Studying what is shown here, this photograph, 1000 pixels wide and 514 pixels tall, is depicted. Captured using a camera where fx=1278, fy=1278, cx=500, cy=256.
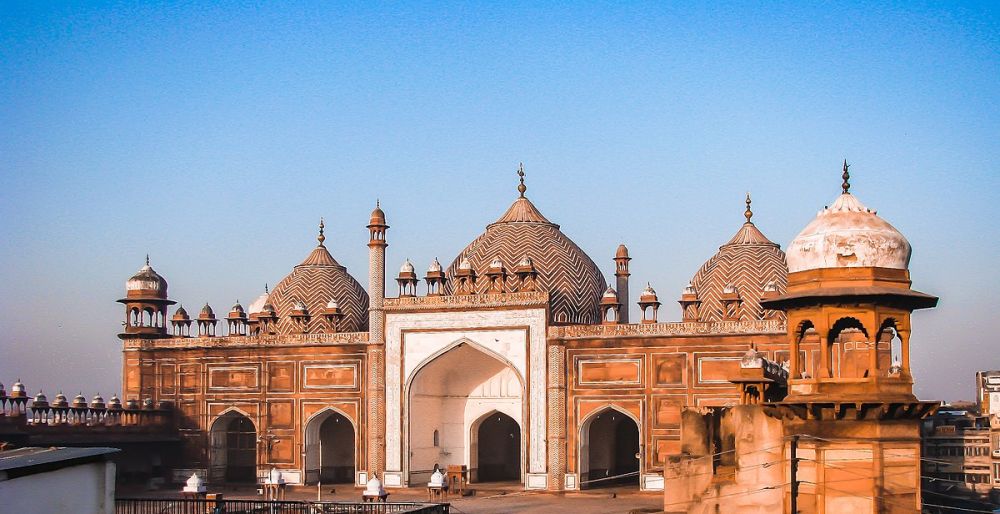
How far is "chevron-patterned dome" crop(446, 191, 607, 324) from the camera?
26484mm

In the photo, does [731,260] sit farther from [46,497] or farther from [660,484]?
[46,497]

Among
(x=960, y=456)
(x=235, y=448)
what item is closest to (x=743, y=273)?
(x=960, y=456)

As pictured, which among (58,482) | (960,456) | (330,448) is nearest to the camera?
(58,482)

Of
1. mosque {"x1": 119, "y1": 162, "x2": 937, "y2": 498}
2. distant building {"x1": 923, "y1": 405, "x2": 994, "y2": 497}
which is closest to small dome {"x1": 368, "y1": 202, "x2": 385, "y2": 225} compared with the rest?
mosque {"x1": 119, "y1": 162, "x2": 937, "y2": 498}

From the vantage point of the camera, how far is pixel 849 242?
11.6 m

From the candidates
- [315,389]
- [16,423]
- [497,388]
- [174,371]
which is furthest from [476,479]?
[16,423]

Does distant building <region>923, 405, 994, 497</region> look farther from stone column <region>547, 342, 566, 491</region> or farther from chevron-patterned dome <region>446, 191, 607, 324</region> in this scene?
chevron-patterned dome <region>446, 191, 607, 324</region>

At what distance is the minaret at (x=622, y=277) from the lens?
27812 mm

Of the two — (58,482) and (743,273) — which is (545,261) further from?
(58,482)

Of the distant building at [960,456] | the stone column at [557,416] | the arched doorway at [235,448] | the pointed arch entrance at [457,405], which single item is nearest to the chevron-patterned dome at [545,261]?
the stone column at [557,416]

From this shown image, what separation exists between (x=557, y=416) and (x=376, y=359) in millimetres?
4021

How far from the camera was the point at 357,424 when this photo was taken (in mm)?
26109

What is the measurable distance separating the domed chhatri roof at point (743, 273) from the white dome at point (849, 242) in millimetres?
12991

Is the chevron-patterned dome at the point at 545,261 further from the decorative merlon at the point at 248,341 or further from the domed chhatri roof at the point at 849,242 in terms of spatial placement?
the domed chhatri roof at the point at 849,242
